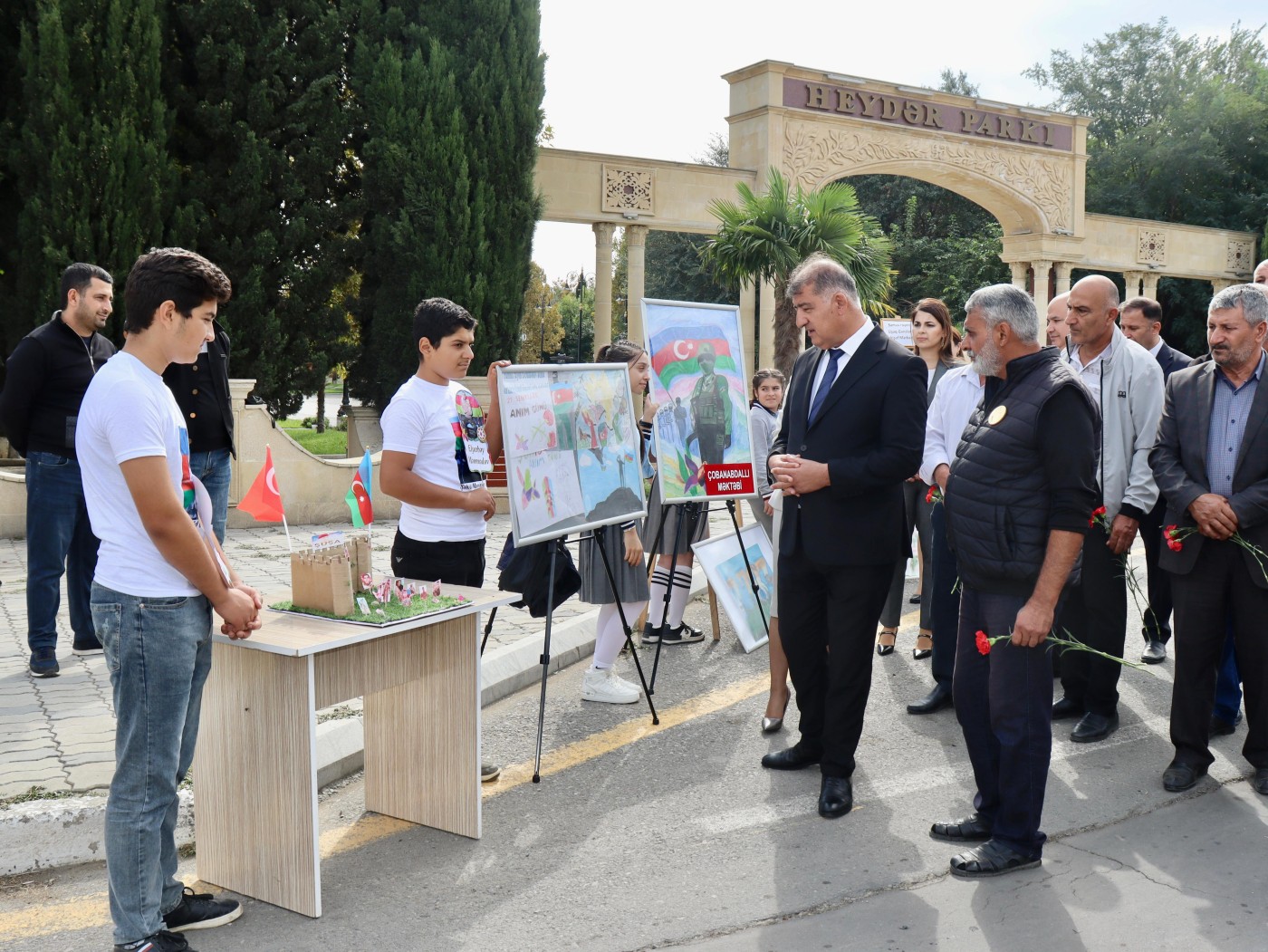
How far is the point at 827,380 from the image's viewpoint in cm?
462

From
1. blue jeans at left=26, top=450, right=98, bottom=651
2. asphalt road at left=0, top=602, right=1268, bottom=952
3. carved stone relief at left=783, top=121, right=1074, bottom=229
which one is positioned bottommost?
asphalt road at left=0, top=602, right=1268, bottom=952

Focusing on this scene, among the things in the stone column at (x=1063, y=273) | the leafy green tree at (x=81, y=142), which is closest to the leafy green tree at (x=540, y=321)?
the stone column at (x=1063, y=273)

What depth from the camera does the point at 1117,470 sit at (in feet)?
18.1

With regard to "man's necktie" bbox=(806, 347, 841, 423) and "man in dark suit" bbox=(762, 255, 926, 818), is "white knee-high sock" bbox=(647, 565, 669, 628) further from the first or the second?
"man's necktie" bbox=(806, 347, 841, 423)

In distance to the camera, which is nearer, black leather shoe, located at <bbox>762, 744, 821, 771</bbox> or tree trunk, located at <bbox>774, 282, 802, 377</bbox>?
black leather shoe, located at <bbox>762, 744, 821, 771</bbox>

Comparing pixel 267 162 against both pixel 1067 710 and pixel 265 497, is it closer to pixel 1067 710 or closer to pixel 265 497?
pixel 265 497

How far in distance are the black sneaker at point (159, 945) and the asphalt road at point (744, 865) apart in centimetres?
12

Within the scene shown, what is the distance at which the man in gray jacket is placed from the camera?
17.7 ft

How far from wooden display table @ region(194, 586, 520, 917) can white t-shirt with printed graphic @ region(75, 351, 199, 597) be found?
42cm

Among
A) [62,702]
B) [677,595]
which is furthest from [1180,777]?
[62,702]

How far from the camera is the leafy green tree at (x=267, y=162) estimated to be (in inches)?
513

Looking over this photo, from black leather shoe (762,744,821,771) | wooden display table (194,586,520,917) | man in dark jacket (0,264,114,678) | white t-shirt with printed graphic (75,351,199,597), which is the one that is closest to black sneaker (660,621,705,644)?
black leather shoe (762,744,821,771)

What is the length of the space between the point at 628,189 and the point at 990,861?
16.7 metres

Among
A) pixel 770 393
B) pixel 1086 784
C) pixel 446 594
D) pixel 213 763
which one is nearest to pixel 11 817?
pixel 213 763
